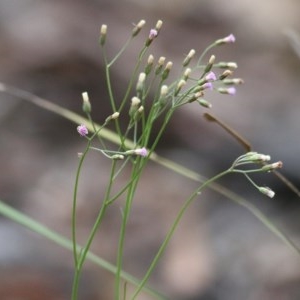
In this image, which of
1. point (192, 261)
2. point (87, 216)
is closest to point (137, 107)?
point (192, 261)

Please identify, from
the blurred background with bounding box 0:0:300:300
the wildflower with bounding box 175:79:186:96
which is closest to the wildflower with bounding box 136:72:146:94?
the wildflower with bounding box 175:79:186:96

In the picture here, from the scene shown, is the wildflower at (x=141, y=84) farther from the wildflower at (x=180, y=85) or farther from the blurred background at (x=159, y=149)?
the blurred background at (x=159, y=149)

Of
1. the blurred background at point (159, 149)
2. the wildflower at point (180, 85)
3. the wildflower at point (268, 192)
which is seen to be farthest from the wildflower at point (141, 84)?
the blurred background at point (159, 149)

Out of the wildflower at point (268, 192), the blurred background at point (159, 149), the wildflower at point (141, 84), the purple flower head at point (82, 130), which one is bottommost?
the purple flower head at point (82, 130)

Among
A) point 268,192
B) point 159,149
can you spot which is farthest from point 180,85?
point 159,149

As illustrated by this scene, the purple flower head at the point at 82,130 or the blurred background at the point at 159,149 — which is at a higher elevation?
the blurred background at the point at 159,149

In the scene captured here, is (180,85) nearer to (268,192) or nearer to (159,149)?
(268,192)

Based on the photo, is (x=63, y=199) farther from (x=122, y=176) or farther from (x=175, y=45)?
(x=175, y=45)

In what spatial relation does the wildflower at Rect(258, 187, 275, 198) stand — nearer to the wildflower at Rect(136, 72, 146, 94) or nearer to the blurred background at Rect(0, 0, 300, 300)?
the wildflower at Rect(136, 72, 146, 94)

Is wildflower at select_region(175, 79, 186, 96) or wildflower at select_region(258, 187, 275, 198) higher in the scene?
wildflower at select_region(175, 79, 186, 96)

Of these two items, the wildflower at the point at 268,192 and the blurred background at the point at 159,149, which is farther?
the blurred background at the point at 159,149
